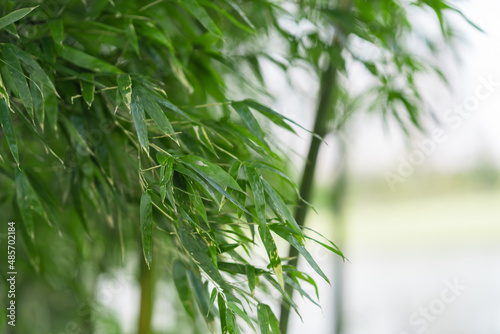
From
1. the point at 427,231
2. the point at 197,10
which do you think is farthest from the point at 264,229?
the point at 427,231

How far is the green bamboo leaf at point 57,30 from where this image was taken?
0.45 metres

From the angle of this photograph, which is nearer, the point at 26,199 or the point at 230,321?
the point at 230,321

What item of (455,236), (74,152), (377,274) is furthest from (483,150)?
(74,152)

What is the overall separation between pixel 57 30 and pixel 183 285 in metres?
0.29

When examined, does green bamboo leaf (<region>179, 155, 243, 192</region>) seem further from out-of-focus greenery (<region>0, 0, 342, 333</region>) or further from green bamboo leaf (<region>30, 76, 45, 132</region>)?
green bamboo leaf (<region>30, 76, 45, 132</region>)

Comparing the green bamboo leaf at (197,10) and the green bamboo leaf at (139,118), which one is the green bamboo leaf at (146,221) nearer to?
the green bamboo leaf at (139,118)

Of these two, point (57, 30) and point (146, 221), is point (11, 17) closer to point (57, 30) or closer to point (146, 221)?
point (57, 30)

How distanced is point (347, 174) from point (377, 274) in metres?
1.12

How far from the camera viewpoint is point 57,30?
463mm

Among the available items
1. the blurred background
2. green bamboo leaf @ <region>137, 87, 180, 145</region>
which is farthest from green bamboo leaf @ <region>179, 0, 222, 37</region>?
the blurred background

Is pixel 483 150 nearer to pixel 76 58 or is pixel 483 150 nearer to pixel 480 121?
pixel 480 121

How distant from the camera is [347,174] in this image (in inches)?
55.8

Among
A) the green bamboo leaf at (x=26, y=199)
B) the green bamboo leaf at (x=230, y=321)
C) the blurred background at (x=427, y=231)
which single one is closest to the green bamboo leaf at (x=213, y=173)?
the green bamboo leaf at (x=230, y=321)

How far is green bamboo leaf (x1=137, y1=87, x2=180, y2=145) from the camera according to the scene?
1.26 feet
